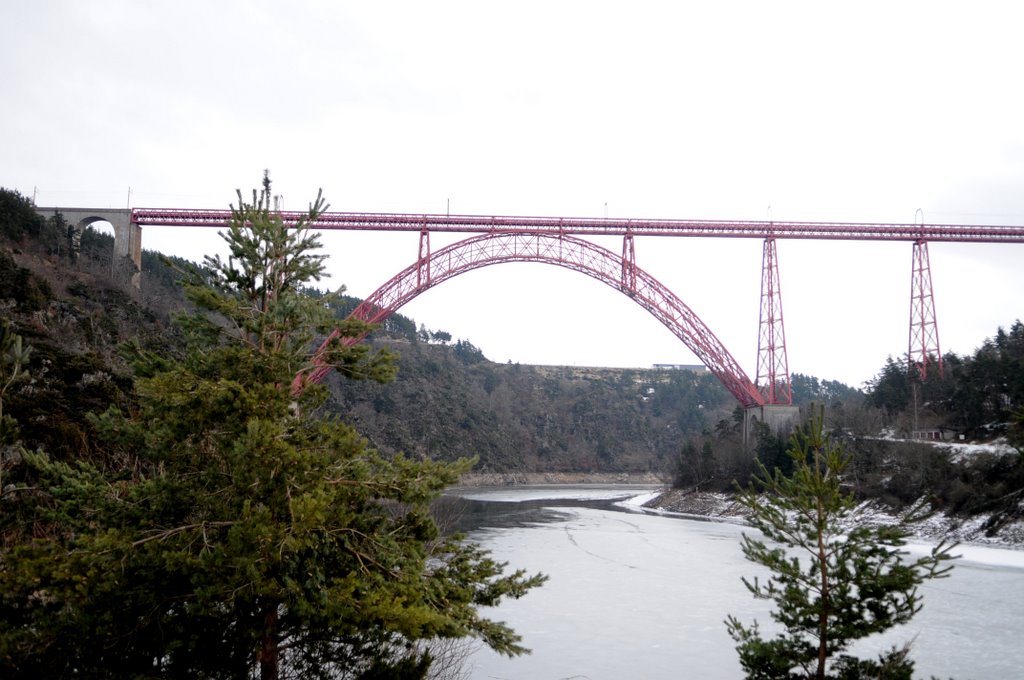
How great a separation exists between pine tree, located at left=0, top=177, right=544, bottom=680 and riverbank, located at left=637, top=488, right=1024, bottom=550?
8.21m

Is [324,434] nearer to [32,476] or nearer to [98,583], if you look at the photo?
[98,583]

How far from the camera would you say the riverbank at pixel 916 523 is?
20062mm

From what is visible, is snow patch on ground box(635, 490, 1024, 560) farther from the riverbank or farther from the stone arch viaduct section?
the stone arch viaduct section

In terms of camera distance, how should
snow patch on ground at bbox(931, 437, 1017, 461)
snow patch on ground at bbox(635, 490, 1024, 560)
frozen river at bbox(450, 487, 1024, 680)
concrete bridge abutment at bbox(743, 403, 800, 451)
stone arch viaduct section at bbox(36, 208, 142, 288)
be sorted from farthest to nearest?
concrete bridge abutment at bbox(743, 403, 800, 451), stone arch viaduct section at bbox(36, 208, 142, 288), snow patch on ground at bbox(931, 437, 1017, 461), snow patch on ground at bbox(635, 490, 1024, 560), frozen river at bbox(450, 487, 1024, 680)

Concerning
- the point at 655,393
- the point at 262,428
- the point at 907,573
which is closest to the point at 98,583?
the point at 262,428

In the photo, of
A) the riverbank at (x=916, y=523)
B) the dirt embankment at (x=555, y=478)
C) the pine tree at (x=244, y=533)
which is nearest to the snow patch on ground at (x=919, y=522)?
the riverbank at (x=916, y=523)

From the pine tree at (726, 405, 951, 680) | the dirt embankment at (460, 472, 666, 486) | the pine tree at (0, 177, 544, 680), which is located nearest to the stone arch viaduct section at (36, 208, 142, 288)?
the pine tree at (0, 177, 544, 680)

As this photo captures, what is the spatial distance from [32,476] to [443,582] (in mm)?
7660

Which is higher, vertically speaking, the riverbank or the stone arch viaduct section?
the stone arch viaduct section

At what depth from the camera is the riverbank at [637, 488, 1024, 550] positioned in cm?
2006

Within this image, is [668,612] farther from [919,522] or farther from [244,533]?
[244,533]

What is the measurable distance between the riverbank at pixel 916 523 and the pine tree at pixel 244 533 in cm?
821

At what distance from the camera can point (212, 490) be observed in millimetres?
5535

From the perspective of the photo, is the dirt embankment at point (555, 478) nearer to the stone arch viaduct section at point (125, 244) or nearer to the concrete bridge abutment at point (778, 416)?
the concrete bridge abutment at point (778, 416)
